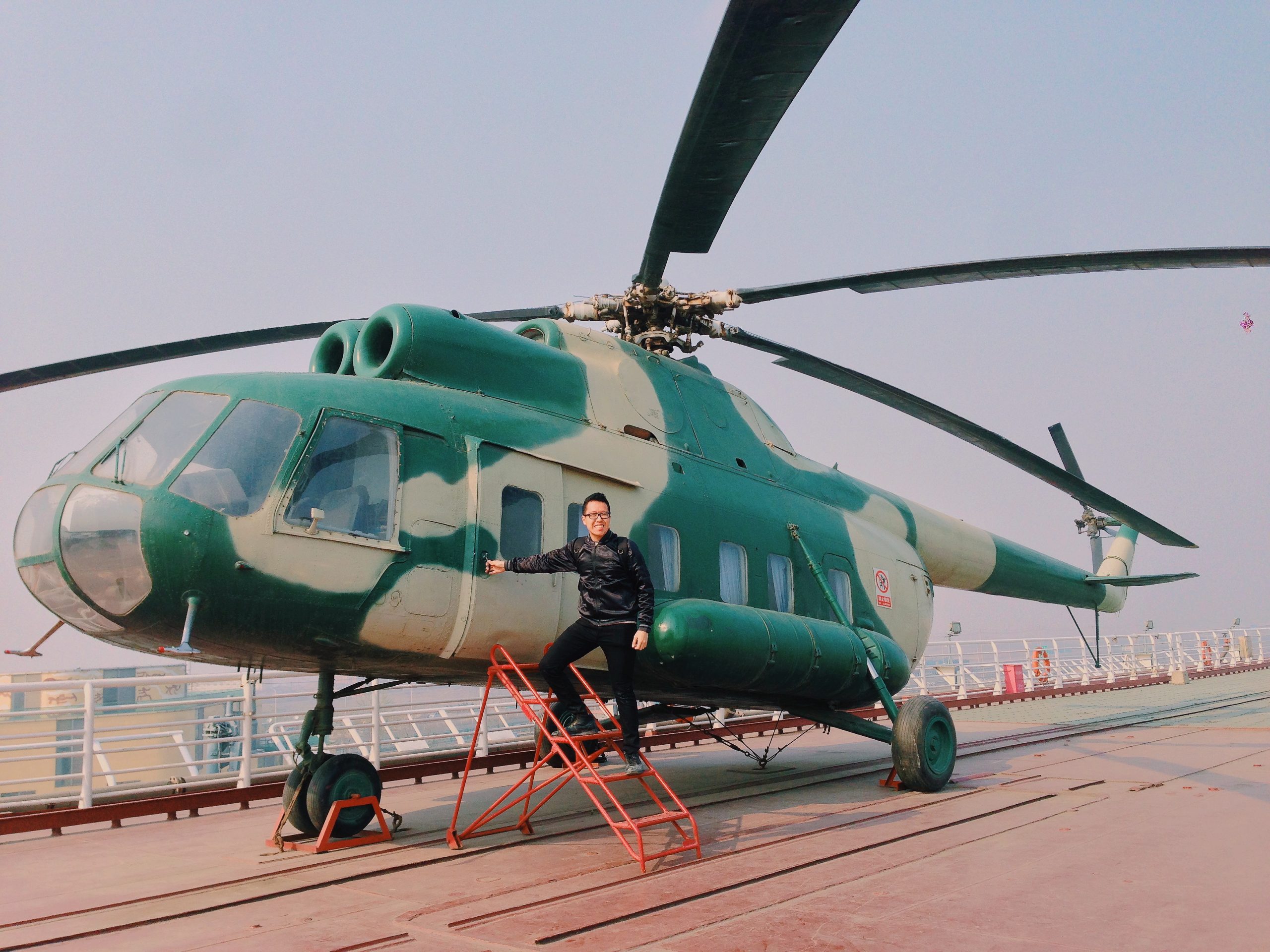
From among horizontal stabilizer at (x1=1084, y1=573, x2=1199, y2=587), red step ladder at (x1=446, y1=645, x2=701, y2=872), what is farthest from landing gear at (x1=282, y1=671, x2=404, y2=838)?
horizontal stabilizer at (x1=1084, y1=573, x2=1199, y2=587)

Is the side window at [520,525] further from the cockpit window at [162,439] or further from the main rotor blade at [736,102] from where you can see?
the main rotor blade at [736,102]

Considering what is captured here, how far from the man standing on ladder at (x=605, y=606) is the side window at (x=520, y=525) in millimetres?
440

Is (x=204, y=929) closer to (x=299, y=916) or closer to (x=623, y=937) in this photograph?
(x=299, y=916)

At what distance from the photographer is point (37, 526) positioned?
5.47 meters

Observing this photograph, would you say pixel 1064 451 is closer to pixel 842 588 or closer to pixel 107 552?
pixel 842 588

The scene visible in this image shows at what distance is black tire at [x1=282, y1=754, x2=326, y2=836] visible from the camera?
6.70 meters

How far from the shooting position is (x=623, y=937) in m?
4.11

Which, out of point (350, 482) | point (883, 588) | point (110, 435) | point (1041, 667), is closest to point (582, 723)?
point (350, 482)

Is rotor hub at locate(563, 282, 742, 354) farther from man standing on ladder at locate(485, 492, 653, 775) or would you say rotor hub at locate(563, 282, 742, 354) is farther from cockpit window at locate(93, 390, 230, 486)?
cockpit window at locate(93, 390, 230, 486)

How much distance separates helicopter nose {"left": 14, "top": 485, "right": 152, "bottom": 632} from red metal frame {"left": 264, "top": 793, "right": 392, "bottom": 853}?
1.97m

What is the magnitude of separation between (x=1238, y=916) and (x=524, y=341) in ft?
19.7

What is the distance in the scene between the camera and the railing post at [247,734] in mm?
9297

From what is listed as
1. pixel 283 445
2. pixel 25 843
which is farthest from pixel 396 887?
pixel 25 843

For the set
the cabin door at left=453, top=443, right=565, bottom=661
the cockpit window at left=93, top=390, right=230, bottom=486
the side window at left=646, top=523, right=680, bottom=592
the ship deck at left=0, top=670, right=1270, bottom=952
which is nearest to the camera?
the ship deck at left=0, top=670, right=1270, bottom=952
